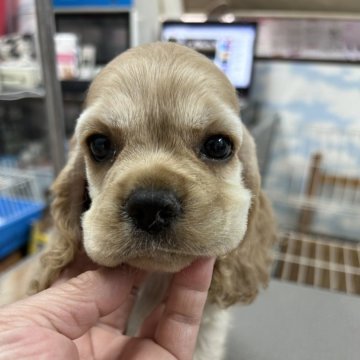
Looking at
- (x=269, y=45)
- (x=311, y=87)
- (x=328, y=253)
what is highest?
(x=269, y=45)

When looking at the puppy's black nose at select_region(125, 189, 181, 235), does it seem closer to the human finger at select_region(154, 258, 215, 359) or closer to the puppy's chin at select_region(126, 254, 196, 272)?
the puppy's chin at select_region(126, 254, 196, 272)

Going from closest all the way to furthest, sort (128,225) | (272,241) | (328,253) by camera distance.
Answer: (128,225) → (272,241) → (328,253)

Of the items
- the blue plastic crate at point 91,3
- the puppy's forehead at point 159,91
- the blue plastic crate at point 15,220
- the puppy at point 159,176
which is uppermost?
the blue plastic crate at point 91,3

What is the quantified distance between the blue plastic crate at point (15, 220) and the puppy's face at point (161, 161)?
46.7 inches

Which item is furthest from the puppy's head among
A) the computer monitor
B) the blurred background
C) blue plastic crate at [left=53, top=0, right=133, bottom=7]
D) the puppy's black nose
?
blue plastic crate at [left=53, top=0, right=133, bottom=7]

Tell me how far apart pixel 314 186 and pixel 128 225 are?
6.38ft

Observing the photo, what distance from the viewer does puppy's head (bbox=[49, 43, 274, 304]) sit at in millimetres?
553

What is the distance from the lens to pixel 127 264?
2.10 feet

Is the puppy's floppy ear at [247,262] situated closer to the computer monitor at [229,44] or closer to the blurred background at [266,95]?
the blurred background at [266,95]

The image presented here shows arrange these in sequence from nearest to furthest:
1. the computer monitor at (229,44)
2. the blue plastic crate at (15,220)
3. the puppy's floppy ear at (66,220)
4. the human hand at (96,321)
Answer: the human hand at (96,321) → the puppy's floppy ear at (66,220) → the blue plastic crate at (15,220) → the computer monitor at (229,44)

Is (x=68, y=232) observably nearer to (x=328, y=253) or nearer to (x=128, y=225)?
(x=128, y=225)

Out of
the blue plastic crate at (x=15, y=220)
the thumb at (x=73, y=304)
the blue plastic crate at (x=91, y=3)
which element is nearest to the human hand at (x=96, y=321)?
the thumb at (x=73, y=304)

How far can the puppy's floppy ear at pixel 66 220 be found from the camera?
2.45 feet

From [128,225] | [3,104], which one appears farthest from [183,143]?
[3,104]
